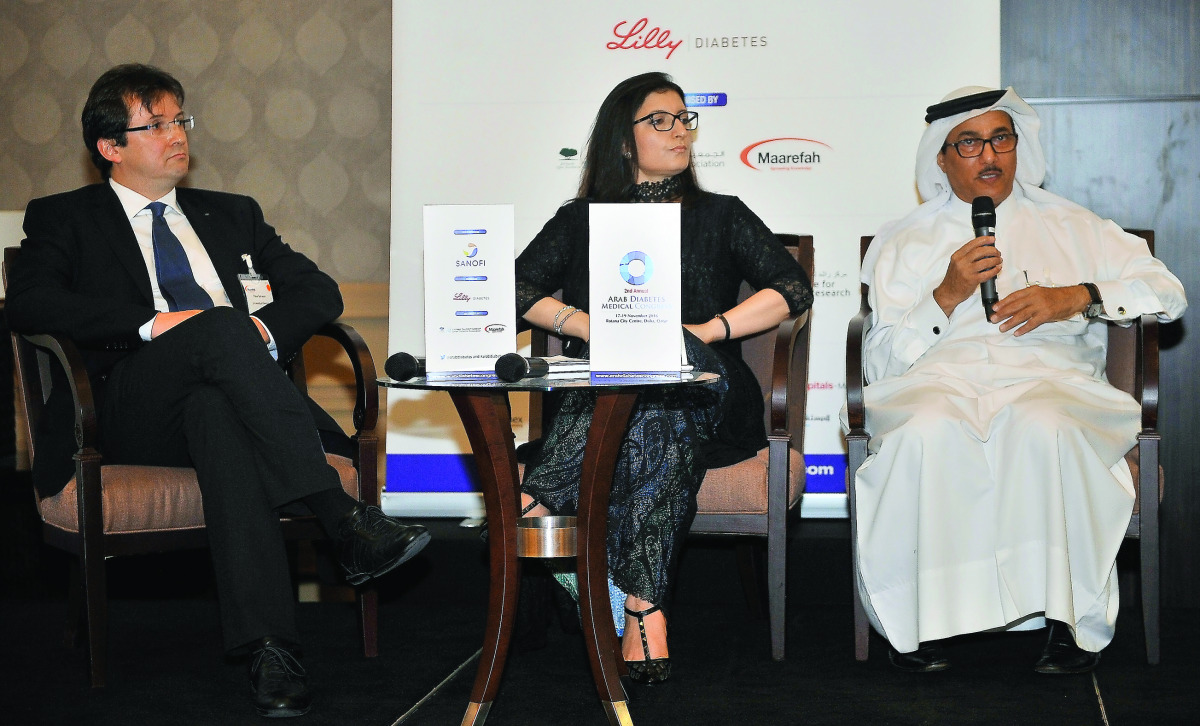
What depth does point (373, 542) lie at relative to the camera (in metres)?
2.32

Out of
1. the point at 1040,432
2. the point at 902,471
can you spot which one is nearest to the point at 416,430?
the point at 902,471

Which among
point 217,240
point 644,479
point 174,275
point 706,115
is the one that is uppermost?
point 706,115

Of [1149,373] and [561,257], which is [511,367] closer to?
[561,257]

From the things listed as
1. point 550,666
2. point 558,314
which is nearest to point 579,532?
point 550,666

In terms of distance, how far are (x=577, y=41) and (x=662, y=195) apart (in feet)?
2.85

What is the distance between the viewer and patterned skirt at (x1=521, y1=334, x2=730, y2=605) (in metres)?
2.49

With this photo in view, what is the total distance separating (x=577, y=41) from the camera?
361cm

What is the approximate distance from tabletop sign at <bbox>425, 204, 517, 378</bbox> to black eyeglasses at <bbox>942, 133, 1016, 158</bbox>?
150 centimetres

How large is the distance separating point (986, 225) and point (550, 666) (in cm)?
153

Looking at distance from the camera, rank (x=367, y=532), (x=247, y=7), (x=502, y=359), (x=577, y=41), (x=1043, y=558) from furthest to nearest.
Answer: (x=247, y=7) → (x=577, y=41) → (x=1043, y=558) → (x=367, y=532) → (x=502, y=359)

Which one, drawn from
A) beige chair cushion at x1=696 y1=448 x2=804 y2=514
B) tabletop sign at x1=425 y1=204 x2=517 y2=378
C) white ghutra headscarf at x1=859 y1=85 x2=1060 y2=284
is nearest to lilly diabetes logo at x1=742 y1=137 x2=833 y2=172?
white ghutra headscarf at x1=859 y1=85 x2=1060 y2=284

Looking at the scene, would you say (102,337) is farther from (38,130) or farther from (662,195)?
(38,130)

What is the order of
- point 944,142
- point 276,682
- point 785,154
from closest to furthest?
1. point 276,682
2. point 944,142
3. point 785,154

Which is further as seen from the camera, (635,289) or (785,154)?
(785,154)
